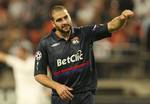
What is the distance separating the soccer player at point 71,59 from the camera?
767 cm

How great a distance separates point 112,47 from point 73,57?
651 cm

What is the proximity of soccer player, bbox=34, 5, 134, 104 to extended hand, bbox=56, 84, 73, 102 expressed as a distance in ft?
0.60

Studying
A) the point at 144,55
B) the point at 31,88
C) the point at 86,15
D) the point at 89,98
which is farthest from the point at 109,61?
the point at 89,98

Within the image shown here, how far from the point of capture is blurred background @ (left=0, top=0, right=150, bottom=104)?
13.9 m

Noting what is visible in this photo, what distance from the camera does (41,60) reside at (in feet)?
25.6

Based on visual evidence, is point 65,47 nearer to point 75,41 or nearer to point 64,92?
point 75,41

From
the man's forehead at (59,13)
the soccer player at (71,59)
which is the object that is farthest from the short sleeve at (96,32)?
the man's forehead at (59,13)

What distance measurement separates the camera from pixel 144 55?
1398 centimetres

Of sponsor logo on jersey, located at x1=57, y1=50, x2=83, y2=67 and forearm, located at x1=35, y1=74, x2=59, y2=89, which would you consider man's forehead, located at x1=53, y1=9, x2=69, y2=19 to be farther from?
forearm, located at x1=35, y1=74, x2=59, y2=89

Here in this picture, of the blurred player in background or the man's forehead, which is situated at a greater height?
the man's forehead

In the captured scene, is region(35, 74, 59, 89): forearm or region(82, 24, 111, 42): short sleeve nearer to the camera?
region(35, 74, 59, 89): forearm

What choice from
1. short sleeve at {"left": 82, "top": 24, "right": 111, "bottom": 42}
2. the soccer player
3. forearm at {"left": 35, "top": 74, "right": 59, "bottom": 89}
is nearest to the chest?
the soccer player

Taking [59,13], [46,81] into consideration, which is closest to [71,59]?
[46,81]

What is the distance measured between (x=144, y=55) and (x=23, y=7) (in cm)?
404
